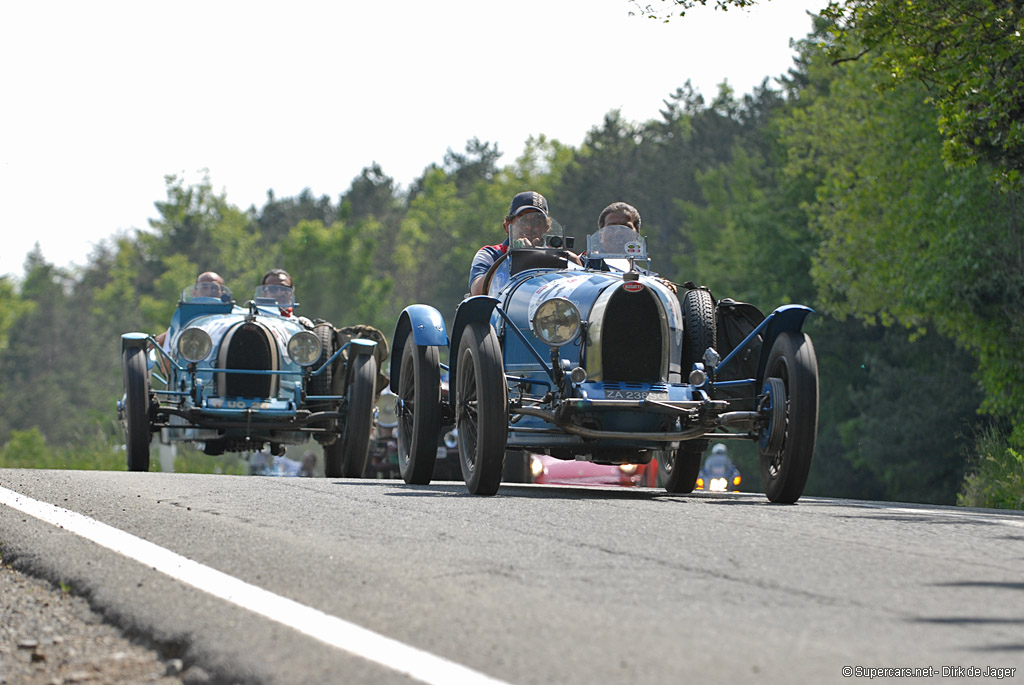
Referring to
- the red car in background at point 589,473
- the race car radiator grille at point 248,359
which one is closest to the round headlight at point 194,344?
the race car radiator grille at point 248,359

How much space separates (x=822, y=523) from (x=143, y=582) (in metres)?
3.52

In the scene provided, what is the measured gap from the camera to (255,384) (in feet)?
54.3

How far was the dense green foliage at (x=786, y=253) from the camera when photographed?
27.9 metres

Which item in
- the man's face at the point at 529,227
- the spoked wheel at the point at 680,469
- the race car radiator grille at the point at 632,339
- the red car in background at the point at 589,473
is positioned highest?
the man's face at the point at 529,227

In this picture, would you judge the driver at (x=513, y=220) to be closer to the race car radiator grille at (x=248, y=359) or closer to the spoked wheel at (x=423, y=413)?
the spoked wheel at (x=423, y=413)

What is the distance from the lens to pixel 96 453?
2370 centimetres

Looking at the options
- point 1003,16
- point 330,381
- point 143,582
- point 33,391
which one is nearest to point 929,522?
point 143,582

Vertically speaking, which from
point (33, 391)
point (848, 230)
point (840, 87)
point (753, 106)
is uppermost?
point (753, 106)

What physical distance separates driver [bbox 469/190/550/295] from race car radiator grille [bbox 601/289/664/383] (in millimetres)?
1789

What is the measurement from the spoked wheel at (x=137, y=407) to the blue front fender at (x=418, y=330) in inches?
148

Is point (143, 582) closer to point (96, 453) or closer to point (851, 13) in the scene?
point (851, 13)

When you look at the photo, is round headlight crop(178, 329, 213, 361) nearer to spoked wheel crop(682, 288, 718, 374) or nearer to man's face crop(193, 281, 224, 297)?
man's face crop(193, 281, 224, 297)

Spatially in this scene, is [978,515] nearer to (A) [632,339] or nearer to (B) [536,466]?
(A) [632,339]

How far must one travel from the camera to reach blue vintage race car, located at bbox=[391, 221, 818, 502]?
9.39m
